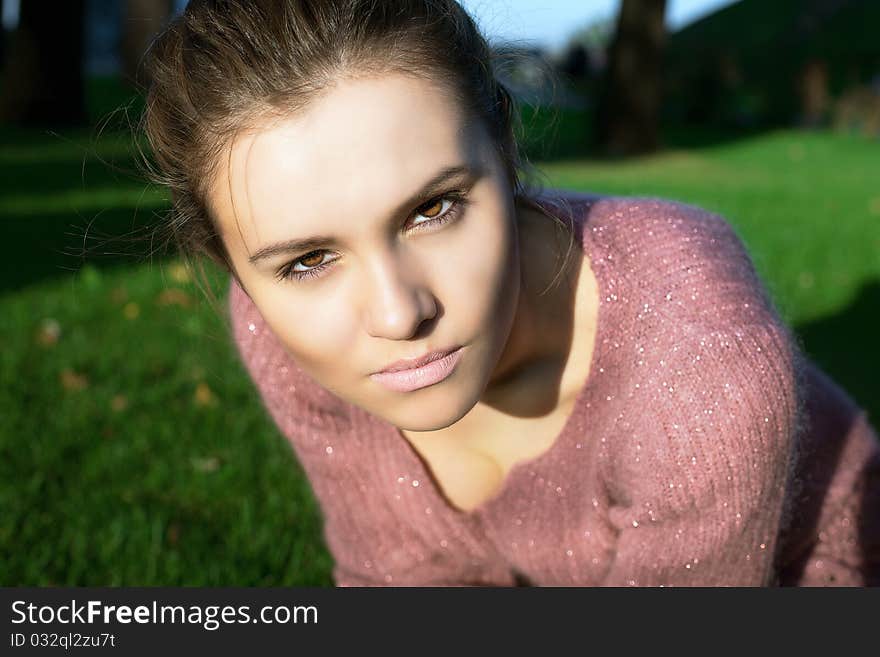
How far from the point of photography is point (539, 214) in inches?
86.9

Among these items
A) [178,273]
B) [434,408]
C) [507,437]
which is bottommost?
[178,273]

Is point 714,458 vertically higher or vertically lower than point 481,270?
lower

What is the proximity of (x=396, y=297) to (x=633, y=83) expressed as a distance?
43.6 ft

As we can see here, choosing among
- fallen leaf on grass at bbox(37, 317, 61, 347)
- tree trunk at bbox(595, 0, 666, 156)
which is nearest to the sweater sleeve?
fallen leaf on grass at bbox(37, 317, 61, 347)

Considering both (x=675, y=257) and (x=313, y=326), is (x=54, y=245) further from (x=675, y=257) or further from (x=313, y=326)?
(x=675, y=257)

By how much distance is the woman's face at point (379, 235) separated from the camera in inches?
66.6

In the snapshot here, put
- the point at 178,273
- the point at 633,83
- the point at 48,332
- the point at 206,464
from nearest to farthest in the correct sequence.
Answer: the point at 206,464, the point at 48,332, the point at 178,273, the point at 633,83

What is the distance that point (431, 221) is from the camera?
1775 millimetres

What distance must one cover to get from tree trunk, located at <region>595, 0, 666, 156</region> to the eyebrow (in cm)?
1277

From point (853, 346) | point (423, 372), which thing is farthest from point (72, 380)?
point (853, 346)

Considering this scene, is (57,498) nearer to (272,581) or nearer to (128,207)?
(272,581)

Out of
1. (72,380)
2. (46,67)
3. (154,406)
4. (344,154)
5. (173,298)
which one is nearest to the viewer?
(344,154)

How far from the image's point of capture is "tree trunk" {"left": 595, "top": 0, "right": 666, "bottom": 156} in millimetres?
13703

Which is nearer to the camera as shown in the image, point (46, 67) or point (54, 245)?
point (54, 245)
